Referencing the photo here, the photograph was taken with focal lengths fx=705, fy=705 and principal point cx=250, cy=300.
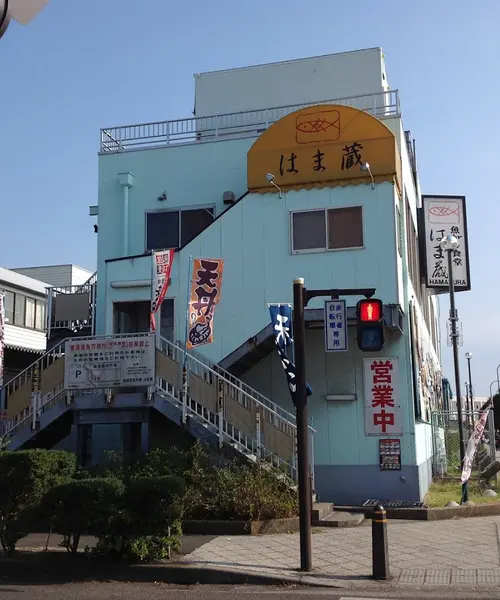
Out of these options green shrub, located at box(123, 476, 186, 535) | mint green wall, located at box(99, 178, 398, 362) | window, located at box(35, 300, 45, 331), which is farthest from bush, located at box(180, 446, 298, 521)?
window, located at box(35, 300, 45, 331)

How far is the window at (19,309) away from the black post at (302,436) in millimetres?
23842

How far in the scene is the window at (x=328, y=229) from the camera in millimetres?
15406

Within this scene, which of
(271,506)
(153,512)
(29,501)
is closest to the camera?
(153,512)

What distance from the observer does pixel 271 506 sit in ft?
39.1

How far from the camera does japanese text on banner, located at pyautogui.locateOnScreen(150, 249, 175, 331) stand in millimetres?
15164

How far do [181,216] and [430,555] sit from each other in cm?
1089

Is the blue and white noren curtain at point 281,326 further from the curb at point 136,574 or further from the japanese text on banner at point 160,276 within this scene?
the curb at point 136,574

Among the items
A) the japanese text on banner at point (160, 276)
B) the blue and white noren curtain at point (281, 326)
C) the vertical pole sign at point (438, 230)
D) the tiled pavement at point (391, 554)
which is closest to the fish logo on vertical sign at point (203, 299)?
the japanese text on banner at point (160, 276)

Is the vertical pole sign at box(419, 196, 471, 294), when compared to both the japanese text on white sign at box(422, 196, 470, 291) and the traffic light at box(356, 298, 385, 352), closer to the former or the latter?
the japanese text on white sign at box(422, 196, 470, 291)

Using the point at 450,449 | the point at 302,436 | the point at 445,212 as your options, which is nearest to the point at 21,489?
the point at 302,436

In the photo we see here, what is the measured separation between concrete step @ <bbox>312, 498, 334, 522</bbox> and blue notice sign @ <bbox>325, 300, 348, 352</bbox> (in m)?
2.97

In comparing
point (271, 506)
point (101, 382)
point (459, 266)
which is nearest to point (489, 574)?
point (271, 506)

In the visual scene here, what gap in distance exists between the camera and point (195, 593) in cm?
843

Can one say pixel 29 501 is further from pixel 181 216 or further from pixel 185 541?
pixel 181 216
